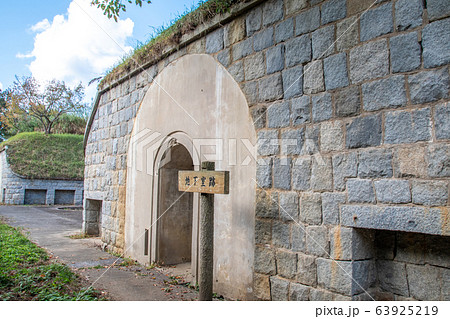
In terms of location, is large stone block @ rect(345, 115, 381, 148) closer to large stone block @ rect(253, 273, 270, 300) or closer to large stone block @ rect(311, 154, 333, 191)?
large stone block @ rect(311, 154, 333, 191)

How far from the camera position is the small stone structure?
68.3 feet

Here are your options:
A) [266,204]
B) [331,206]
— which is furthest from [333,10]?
[266,204]

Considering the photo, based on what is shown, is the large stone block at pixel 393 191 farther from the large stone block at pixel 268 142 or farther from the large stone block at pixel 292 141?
the large stone block at pixel 268 142

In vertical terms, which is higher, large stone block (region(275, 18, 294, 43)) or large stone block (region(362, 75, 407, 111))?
large stone block (region(275, 18, 294, 43))

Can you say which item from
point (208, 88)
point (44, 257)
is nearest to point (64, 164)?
point (44, 257)

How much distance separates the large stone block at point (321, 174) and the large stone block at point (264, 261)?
→ 908 millimetres

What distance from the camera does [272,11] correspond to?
383 cm

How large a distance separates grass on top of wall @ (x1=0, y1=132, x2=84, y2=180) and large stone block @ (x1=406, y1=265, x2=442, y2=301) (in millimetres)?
22148

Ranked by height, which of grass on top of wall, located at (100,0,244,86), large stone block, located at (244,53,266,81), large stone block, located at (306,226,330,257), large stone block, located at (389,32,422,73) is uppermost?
grass on top of wall, located at (100,0,244,86)

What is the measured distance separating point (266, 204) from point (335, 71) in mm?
1520

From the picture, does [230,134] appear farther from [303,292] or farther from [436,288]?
[436,288]

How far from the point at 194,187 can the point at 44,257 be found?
403cm

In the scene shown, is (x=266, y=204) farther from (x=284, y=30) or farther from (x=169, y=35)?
(x=169, y=35)

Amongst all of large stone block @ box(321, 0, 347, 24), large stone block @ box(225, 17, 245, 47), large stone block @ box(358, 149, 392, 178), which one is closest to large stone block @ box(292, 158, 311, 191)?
large stone block @ box(358, 149, 392, 178)
